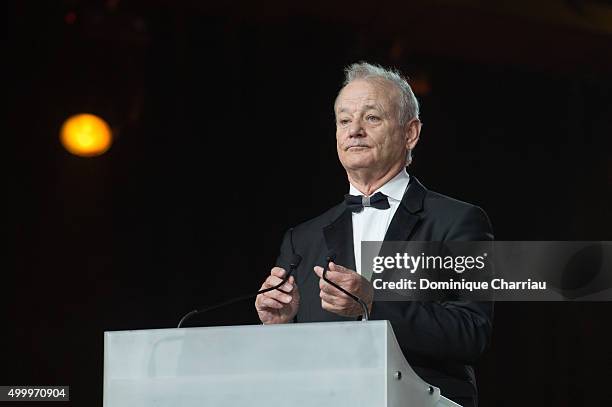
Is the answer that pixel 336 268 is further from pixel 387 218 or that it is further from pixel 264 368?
pixel 387 218

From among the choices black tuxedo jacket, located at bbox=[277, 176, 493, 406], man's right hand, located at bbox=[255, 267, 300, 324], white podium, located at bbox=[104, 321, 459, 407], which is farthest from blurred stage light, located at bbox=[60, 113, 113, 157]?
white podium, located at bbox=[104, 321, 459, 407]

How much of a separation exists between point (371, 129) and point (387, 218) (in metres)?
0.24

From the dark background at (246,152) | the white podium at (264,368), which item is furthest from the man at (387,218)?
the white podium at (264,368)

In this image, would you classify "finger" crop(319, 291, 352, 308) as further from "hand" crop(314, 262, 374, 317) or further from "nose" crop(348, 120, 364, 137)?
"nose" crop(348, 120, 364, 137)

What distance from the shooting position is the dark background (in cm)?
366

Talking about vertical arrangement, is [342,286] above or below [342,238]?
below

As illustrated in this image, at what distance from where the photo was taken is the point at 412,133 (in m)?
3.36

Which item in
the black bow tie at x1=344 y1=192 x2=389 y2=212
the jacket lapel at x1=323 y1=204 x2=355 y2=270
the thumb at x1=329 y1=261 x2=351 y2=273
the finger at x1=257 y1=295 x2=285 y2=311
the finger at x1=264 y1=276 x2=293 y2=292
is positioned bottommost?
the finger at x1=257 y1=295 x2=285 y2=311

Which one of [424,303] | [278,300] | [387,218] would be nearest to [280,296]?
[278,300]

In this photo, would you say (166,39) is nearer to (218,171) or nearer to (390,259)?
(218,171)

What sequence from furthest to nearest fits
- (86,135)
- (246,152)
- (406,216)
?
(86,135) < (246,152) < (406,216)

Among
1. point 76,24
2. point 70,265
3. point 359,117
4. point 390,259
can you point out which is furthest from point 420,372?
point 76,24

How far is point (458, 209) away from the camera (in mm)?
3236

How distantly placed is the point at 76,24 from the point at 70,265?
2.84ft
